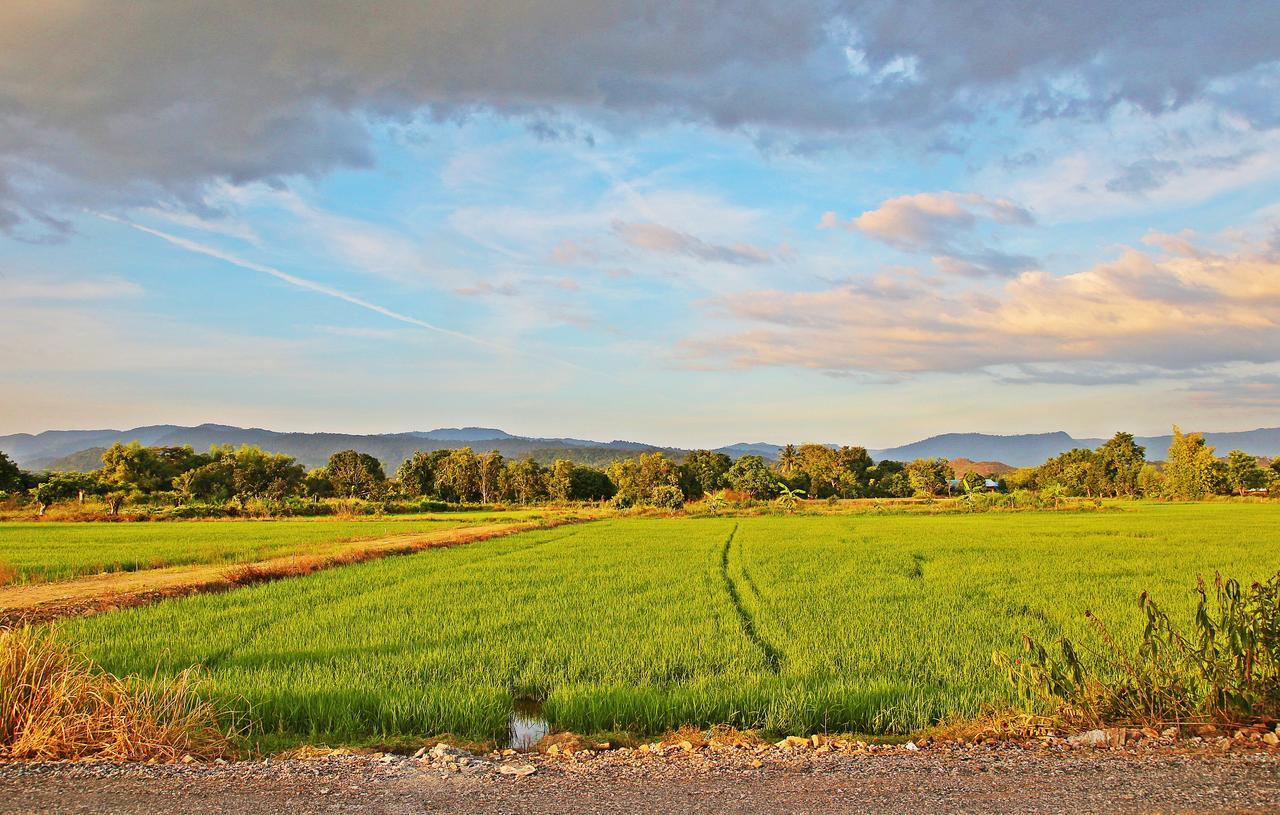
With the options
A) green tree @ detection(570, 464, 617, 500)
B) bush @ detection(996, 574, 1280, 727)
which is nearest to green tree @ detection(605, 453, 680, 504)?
green tree @ detection(570, 464, 617, 500)

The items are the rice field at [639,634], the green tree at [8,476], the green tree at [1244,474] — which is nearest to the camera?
the rice field at [639,634]

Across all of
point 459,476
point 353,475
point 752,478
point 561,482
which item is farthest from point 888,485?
point 353,475

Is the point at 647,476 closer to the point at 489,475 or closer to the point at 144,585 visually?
the point at 489,475

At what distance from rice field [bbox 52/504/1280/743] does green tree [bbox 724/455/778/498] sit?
60.2 m

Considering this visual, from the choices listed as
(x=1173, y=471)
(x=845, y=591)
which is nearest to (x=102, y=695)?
(x=845, y=591)

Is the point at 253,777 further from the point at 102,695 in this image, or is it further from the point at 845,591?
the point at 845,591

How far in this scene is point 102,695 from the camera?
570 centimetres

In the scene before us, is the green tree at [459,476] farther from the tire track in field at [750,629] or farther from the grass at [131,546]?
the tire track in field at [750,629]

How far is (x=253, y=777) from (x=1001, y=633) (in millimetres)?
9302

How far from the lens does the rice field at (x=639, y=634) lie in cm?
679

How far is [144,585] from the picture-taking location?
16562 mm

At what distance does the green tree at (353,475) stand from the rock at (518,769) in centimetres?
8326

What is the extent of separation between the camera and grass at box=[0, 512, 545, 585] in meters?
19.9

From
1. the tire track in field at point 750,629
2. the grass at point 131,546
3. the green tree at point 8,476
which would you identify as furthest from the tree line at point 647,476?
the tire track in field at point 750,629
